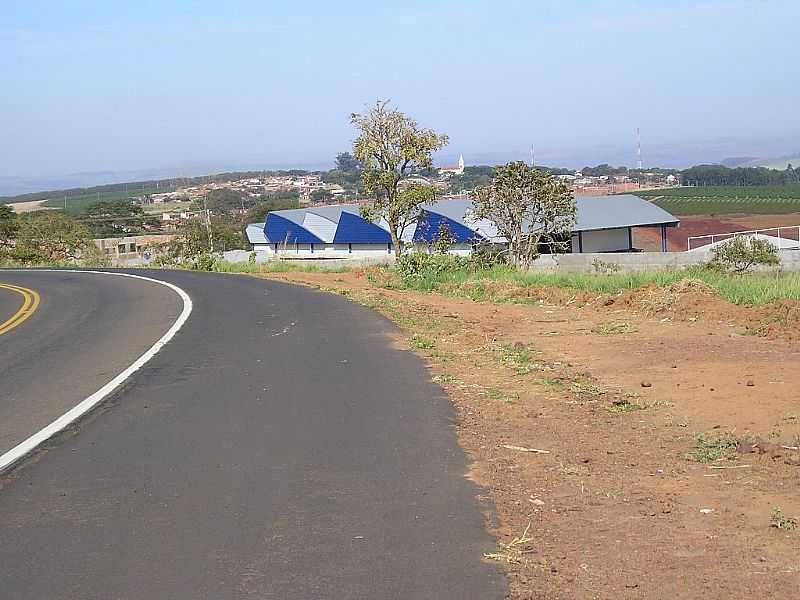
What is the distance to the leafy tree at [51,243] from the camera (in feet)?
200

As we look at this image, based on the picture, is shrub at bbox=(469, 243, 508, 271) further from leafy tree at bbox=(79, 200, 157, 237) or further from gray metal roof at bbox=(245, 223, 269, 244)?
leafy tree at bbox=(79, 200, 157, 237)

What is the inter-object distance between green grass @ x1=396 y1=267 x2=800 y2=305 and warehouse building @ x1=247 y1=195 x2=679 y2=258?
1904cm

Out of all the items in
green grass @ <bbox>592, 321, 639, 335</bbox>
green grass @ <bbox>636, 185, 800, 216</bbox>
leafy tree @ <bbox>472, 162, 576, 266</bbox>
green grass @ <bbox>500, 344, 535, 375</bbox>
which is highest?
leafy tree @ <bbox>472, 162, 576, 266</bbox>

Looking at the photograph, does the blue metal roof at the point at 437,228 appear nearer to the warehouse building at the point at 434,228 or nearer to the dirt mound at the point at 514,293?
the warehouse building at the point at 434,228

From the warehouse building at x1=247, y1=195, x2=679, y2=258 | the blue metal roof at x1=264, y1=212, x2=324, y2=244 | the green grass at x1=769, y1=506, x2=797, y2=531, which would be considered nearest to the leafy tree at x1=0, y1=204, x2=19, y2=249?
the warehouse building at x1=247, y1=195, x2=679, y2=258

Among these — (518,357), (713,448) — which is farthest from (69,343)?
(713,448)

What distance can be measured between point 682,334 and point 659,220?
4538 centimetres

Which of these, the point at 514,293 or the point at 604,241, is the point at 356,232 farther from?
the point at 514,293

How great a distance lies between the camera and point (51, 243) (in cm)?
6206

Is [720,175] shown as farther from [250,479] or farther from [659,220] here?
[250,479]

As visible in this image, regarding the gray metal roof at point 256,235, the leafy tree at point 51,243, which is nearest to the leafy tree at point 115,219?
the gray metal roof at point 256,235

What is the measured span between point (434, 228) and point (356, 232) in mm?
12173

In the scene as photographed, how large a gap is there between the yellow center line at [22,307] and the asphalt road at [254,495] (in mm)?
7800

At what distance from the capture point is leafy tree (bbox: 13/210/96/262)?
2394 inches
